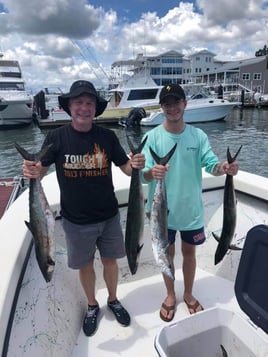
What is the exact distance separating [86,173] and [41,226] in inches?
18.0

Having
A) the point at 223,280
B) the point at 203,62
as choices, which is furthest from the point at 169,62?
the point at 223,280

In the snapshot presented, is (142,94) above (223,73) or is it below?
below

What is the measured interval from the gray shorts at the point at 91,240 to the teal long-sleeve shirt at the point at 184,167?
1.30 ft

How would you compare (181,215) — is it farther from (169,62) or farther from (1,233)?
(169,62)

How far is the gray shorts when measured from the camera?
6.77 feet

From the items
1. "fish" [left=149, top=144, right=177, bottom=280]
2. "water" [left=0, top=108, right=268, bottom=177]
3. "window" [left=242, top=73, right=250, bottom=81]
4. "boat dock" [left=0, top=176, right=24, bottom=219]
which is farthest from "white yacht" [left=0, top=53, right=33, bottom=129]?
"window" [left=242, top=73, right=250, bottom=81]

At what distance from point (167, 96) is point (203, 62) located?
5450cm

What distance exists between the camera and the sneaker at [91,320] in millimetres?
2279

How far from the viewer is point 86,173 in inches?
77.7

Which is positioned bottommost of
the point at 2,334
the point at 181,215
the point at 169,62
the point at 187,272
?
the point at 187,272

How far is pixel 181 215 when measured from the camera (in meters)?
2.21

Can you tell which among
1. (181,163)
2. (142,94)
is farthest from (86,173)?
(142,94)

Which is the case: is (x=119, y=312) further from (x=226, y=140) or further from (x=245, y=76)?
(x=245, y=76)

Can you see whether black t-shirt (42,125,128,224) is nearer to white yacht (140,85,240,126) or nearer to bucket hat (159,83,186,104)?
bucket hat (159,83,186,104)
